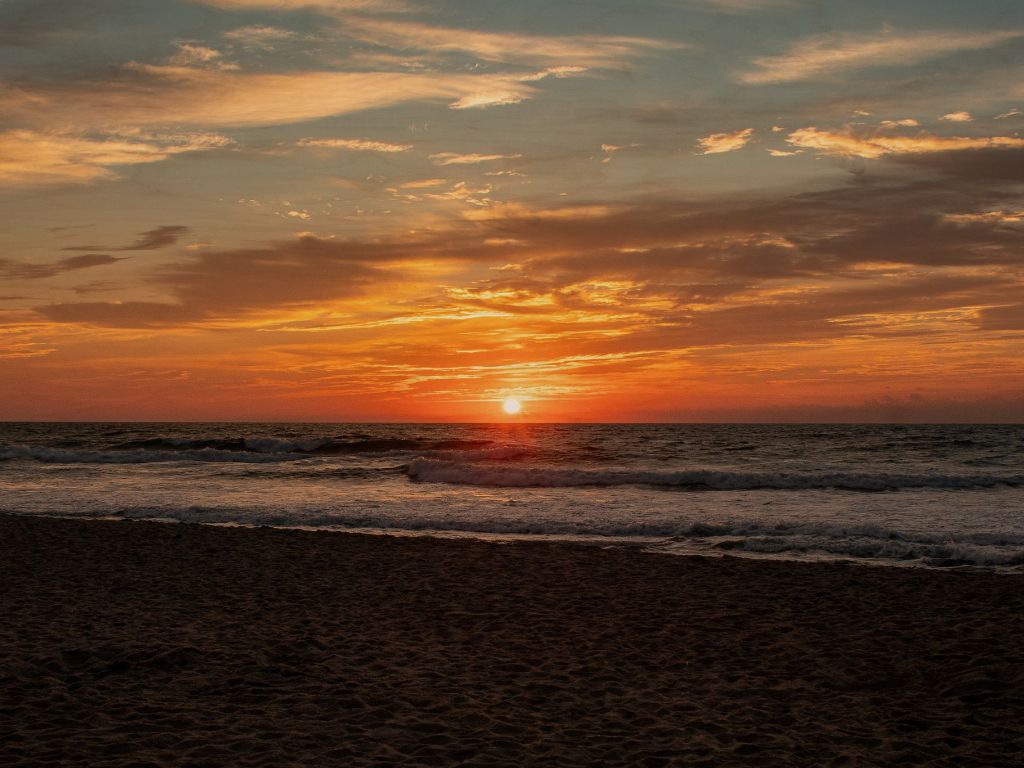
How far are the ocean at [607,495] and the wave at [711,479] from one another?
0.10m

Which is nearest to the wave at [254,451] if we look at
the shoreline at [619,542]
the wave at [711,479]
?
the wave at [711,479]

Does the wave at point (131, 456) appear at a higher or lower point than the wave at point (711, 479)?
higher

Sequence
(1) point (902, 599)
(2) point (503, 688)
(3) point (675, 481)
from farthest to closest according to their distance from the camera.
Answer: (3) point (675, 481)
(1) point (902, 599)
(2) point (503, 688)

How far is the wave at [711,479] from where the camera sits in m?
33.1

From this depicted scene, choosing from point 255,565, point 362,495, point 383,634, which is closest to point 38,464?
point 362,495

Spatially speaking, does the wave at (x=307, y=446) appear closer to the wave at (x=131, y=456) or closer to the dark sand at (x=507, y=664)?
the wave at (x=131, y=456)

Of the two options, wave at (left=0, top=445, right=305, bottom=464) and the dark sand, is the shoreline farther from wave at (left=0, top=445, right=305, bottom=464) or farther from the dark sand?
wave at (left=0, top=445, right=305, bottom=464)

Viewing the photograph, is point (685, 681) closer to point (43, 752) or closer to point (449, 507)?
point (43, 752)

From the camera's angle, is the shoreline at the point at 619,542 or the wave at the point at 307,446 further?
→ the wave at the point at 307,446

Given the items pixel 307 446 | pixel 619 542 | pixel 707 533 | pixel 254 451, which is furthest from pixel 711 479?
pixel 254 451

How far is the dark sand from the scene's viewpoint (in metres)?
6.91

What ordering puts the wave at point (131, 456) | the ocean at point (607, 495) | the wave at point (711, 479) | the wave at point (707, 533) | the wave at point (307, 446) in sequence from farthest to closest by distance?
the wave at point (307, 446)
the wave at point (131, 456)
the wave at point (711, 479)
the ocean at point (607, 495)
the wave at point (707, 533)

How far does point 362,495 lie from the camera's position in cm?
3036

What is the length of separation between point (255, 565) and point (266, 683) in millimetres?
7405
